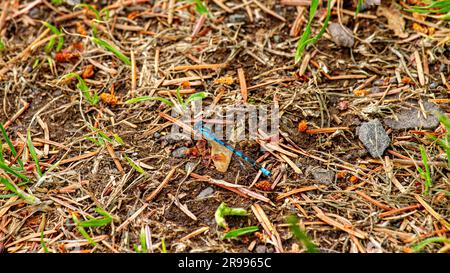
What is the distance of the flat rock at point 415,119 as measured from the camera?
2121 millimetres

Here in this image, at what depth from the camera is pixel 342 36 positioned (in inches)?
97.0

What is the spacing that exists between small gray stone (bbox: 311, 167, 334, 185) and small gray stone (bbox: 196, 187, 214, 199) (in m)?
0.45

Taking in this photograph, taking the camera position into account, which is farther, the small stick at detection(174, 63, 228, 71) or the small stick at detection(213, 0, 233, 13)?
the small stick at detection(213, 0, 233, 13)

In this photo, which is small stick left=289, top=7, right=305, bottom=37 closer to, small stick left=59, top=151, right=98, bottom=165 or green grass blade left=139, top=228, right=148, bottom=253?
small stick left=59, top=151, right=98, bottom=165

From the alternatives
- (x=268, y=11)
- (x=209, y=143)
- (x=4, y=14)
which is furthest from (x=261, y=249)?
(x=4, y=14)

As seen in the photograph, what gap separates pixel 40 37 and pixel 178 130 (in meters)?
1.07

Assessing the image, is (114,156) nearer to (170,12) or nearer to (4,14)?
(170,12)

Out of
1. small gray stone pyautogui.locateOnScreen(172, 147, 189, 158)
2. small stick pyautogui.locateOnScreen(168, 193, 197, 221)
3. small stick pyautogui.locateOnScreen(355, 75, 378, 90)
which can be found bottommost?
small stick pyautogui.locateOnScreen(168, 193, 197, 221)

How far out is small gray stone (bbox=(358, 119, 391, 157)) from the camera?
205 cm

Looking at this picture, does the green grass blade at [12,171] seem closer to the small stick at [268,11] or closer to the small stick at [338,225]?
the small stick at [338,225]

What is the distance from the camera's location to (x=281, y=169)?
202 cm

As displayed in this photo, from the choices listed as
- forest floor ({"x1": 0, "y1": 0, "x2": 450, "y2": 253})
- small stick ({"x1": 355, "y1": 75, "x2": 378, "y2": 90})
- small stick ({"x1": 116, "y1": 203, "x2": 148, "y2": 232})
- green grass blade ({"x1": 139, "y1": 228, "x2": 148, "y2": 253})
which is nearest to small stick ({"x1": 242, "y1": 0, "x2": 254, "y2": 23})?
forest floor ({"x1": 0, "y1": 0, "x2": 450, "y2": 253})
